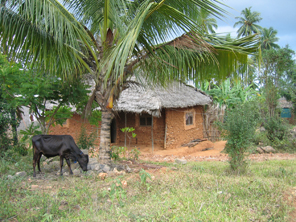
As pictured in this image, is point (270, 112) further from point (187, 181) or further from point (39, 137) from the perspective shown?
point (39, 137)

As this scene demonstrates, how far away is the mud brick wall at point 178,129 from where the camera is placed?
11.1 m

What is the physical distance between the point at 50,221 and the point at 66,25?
341 cm

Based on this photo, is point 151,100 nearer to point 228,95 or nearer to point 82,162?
point 82,162

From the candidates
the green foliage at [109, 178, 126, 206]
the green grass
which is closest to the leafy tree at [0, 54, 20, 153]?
the green grass

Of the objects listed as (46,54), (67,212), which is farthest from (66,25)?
(67,212)

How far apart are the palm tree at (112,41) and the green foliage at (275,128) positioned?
5697 mm

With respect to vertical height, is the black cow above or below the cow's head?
above

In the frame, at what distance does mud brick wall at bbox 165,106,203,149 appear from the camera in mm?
11104

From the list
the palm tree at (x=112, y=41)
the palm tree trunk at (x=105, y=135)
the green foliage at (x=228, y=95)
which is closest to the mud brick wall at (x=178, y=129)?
the green foliage at (x=228, y=95)

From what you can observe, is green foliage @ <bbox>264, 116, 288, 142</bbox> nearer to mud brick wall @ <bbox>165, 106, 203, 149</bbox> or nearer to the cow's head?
mud brick wall @ <bbox>165, 106, 203, 149</bbox>

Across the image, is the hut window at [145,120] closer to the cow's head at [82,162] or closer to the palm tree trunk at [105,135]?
the palm tree trunk at [105,135]

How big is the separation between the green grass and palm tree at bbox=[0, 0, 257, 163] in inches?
65.5

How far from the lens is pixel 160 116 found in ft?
32.7

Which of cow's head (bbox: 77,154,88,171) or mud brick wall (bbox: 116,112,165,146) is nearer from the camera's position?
cow's head (bbox: 77,154,88,171)
